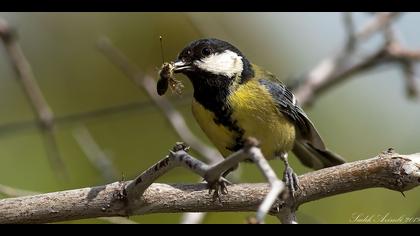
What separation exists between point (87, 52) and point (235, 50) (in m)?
2.23

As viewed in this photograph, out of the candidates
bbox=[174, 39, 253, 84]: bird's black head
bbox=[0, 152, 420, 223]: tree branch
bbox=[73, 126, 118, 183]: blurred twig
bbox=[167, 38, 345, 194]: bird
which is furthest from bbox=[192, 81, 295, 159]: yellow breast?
bbox=[0, 152, 420, 223]: tree branch

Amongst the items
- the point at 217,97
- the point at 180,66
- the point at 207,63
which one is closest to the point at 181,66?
the point at 180,66

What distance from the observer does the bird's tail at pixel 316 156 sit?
401 centimetres

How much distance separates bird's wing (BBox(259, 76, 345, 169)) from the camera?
3723 millimetres

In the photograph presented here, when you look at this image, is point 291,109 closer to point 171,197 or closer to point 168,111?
point 168,111

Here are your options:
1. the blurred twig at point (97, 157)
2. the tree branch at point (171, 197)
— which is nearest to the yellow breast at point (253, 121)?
the blurred twig at point (97, 157)

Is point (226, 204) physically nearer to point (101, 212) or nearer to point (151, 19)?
point (101, 212)

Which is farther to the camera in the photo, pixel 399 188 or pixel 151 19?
pixel 151 19

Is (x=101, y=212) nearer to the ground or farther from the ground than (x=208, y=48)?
nearer to the ground

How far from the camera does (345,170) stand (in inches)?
108

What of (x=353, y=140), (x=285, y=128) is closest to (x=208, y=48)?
(x=285, y=128)
